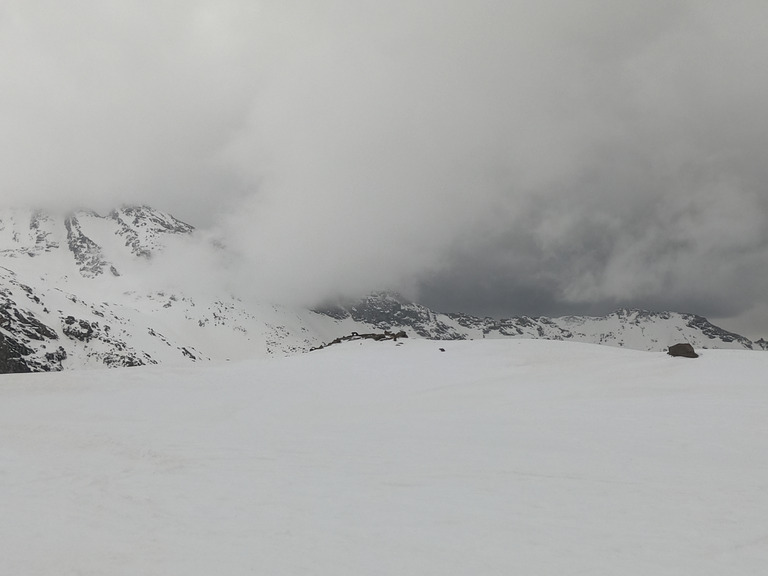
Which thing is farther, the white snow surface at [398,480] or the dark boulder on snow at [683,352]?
the dark boulder on snow at [683,352]

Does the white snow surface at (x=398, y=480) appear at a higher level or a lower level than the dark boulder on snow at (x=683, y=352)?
lower

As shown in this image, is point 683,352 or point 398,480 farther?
point 683,352

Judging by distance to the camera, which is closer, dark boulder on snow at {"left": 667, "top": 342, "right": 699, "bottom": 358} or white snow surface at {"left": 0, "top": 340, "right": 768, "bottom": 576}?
white snow surface at {"left": 0, "top": 340, "right": 768, "bottom": 576}

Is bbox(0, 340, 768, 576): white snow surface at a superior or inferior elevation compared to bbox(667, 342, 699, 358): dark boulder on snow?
inferior

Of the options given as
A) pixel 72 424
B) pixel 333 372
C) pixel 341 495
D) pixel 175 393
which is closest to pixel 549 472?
pixel 341 495

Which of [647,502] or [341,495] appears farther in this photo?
[341,495]

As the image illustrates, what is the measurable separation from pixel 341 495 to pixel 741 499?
22.6 feet

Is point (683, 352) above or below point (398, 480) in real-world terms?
above

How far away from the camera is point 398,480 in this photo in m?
8.64

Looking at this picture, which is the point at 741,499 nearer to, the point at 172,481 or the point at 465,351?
the point at 172,481

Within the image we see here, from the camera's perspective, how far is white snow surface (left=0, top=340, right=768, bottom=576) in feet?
18.7

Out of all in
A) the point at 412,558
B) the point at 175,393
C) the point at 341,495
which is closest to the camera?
the point at 412,558

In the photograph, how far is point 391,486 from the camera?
8.28 metres

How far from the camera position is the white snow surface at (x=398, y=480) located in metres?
5.70
